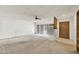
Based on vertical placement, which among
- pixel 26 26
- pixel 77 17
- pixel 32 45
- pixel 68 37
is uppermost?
pixel 77 17

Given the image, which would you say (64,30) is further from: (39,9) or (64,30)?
(39,9)

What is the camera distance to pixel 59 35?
253cm

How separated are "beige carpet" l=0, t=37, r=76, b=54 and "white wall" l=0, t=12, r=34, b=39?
181 millimetres

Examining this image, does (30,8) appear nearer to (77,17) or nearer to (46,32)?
(46,32)

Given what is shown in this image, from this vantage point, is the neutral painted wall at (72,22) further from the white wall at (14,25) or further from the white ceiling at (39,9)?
the white wall at (14,25)

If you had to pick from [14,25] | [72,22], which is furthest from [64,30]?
[14,25]

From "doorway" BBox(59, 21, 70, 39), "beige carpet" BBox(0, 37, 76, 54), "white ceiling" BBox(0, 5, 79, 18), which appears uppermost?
"white ceiling" BBox(0, 5, 79, 18)

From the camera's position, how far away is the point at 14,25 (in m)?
2.41

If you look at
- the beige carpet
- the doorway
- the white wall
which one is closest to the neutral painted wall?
the doorway

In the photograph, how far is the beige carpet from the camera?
7.83 feet

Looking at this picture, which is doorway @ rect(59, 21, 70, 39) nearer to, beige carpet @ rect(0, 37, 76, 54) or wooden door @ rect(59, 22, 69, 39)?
wooden door @ rect(59, 22, 69, 39)

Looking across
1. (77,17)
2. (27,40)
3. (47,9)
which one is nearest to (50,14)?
(47,9)

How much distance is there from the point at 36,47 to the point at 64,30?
0.76 m
